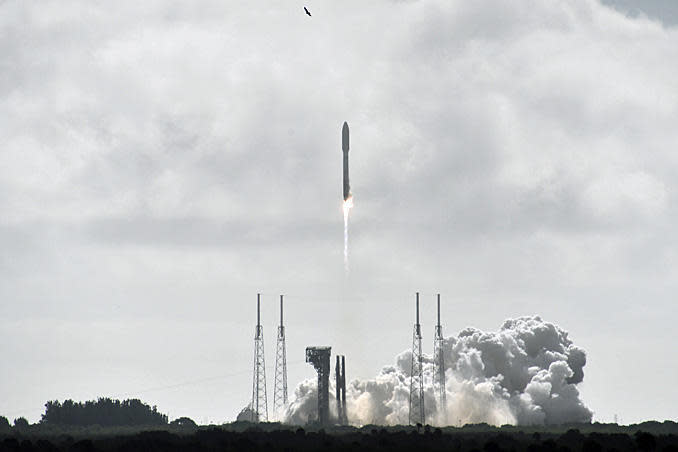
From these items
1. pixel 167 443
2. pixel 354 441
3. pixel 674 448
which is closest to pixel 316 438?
pixel 354 441

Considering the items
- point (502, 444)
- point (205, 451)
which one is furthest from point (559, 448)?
point (205, 451)

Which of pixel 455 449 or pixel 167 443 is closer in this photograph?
pixel 455 449

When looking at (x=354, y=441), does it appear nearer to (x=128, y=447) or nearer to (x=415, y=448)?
(x=415, y=448)

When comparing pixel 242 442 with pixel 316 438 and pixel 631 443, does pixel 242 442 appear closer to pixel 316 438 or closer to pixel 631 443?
pixel 316 438

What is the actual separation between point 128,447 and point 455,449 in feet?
126

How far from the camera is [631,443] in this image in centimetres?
19888

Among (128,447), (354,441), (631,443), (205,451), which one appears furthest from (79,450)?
(631,443)

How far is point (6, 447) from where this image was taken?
197875 millimetres

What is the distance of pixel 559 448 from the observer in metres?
188

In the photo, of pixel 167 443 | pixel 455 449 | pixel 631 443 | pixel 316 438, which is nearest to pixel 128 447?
pixel 167 443

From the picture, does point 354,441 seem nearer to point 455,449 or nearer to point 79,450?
point 455,449

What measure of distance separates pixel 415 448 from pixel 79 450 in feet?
126

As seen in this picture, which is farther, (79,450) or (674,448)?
(79,450)

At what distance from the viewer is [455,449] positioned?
181875mm
